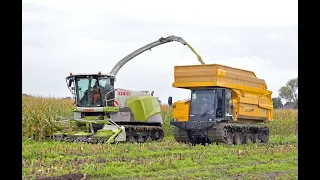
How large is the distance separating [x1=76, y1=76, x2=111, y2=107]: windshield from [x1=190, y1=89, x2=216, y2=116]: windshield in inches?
130

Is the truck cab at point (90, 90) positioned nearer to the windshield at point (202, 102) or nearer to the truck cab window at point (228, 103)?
the windshield at point (202, 102)

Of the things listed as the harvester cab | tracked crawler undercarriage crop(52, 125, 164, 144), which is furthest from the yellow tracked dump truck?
the harvester cab

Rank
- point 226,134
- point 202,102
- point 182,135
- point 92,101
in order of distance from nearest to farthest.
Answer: point 226,134
point 202,102
point 182,135
point 92,101

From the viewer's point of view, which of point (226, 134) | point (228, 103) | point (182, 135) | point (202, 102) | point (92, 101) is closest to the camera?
point (226, 134)

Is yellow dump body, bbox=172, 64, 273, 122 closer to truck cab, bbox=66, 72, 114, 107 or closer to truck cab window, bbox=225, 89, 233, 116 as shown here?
truck cab window, bbox=225, 89, 233, 116

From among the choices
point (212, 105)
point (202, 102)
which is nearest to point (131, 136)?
point (202, 102)

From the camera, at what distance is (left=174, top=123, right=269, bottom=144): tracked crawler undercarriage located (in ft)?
59.7

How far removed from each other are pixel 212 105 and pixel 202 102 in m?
0.42

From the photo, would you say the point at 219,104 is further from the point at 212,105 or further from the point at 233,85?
the point at 233,85

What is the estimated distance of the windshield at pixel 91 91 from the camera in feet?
63.9

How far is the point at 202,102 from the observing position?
1878cm

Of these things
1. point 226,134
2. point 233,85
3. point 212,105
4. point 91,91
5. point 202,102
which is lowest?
point 226,134

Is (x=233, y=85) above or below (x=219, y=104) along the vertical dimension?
above
